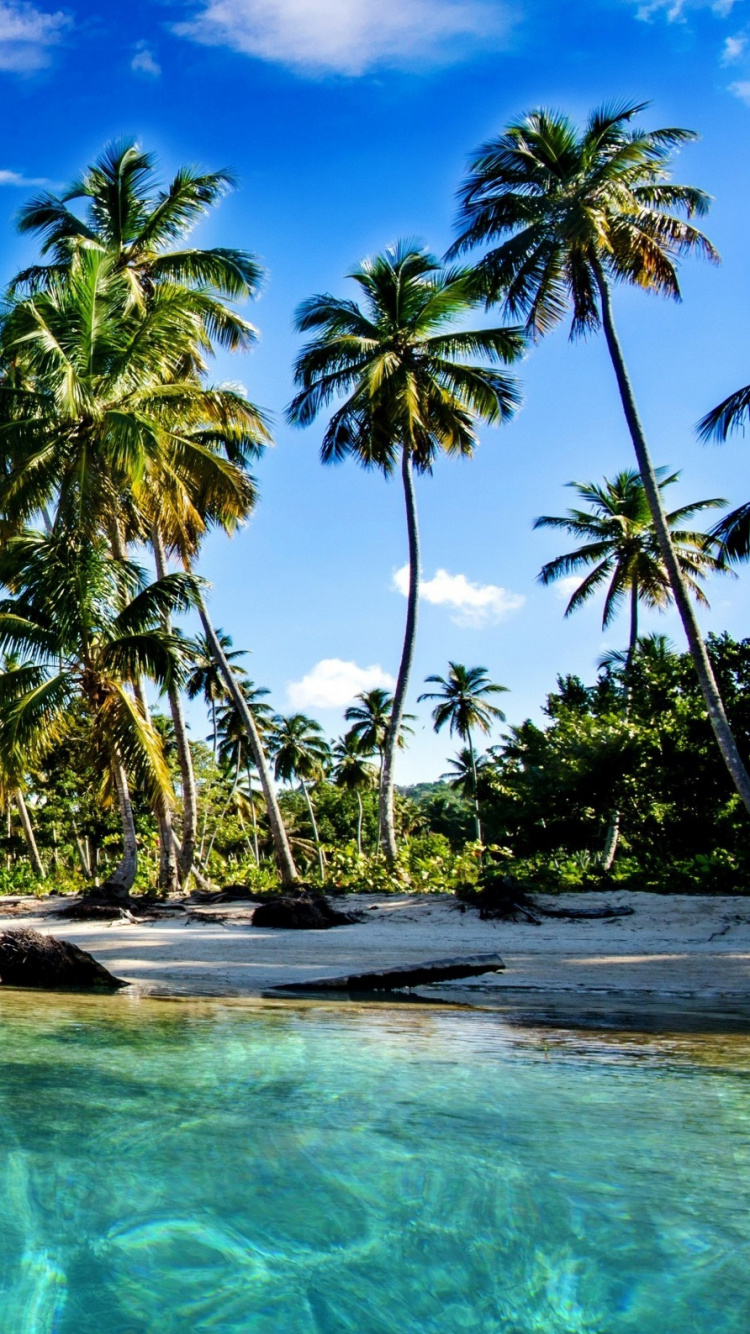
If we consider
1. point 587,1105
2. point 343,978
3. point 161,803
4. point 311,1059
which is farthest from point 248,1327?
point 161,803

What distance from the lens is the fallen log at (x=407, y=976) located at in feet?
27.1

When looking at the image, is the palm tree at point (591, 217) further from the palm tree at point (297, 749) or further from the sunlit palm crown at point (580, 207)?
the palm tree at point (297, 749)

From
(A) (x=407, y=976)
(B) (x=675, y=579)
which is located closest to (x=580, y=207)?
(B) (x=675, y=579)

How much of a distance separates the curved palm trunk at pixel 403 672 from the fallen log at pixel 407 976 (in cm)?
770

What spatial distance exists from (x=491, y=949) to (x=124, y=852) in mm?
8139

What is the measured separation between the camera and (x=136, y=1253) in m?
2.40

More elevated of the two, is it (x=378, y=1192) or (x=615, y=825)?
(x=615, y=825)

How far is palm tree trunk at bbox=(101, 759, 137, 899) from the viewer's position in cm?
1565

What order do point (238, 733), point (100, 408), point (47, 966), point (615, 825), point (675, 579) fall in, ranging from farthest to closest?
point (238, 733) < point (615, 825) < point (100, 408) < point (675, 579) < point (47, 966)

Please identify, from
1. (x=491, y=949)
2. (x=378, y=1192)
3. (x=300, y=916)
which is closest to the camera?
(x=378, y=1192)

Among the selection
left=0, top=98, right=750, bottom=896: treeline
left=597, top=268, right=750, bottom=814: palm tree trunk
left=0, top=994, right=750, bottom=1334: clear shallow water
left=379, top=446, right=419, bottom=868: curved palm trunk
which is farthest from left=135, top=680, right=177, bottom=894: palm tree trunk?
left=0, top=994, right=750, bottom=1334: clear shallow water

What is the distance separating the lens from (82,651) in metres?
14.9

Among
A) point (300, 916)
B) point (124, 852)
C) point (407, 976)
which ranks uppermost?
point (124, 852)

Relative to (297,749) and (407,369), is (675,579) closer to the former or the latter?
(407,369)
